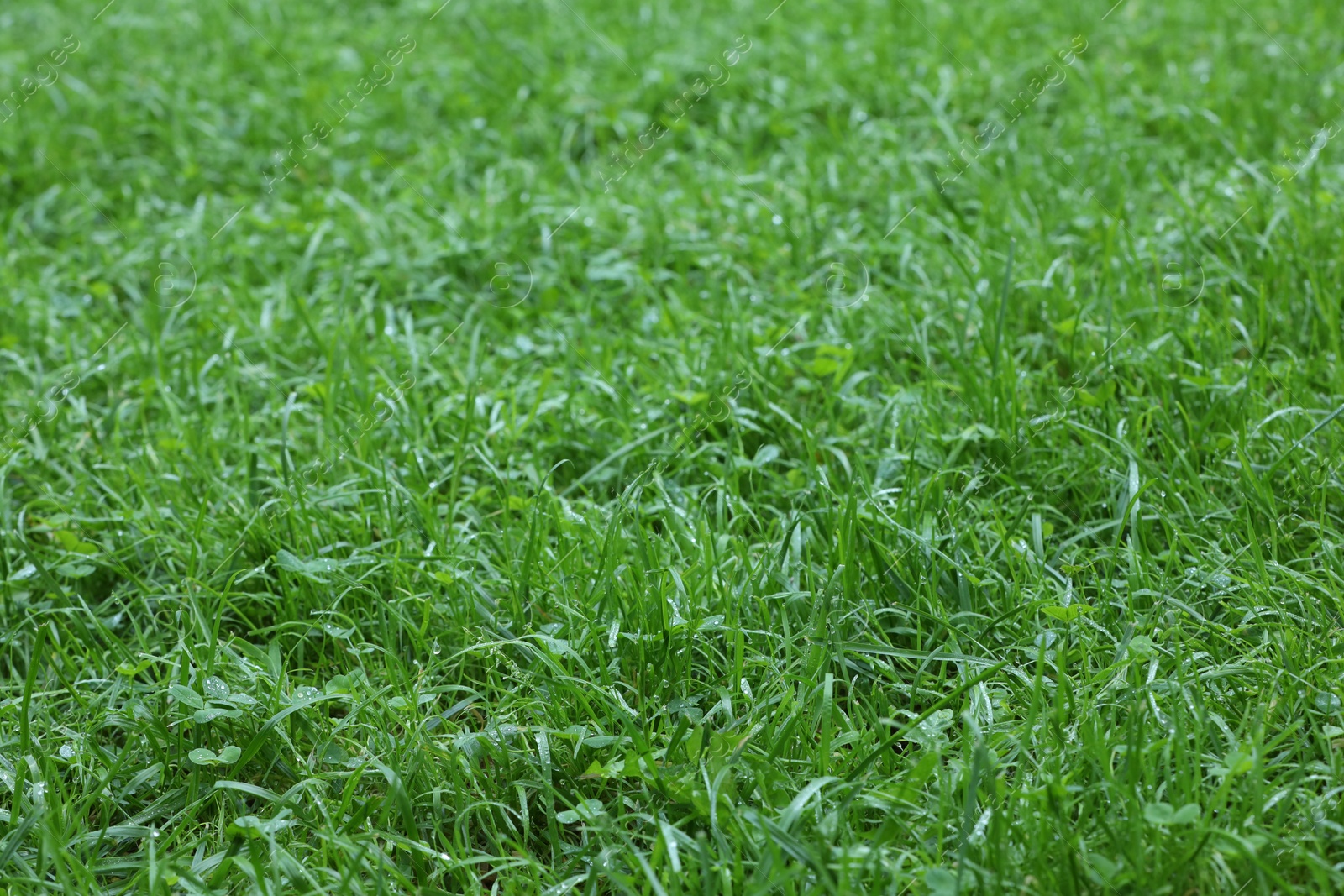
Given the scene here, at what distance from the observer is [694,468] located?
266cm

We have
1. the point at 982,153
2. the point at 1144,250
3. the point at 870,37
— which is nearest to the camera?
the point at 1144,250

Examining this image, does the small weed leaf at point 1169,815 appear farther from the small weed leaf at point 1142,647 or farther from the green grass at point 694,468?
the small weed leaf at point 1142,647

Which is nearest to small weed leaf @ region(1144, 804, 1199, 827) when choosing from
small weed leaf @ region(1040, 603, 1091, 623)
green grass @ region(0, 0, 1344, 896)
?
green grass @ region(0, 0, 1344, 896)

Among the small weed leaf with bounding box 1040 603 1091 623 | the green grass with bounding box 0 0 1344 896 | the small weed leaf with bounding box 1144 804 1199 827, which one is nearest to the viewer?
the small weed leaf with bounding box 1144 804 1199 827

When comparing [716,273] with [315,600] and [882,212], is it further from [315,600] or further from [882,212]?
[315,600]

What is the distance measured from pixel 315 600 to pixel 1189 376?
2082 millimetres

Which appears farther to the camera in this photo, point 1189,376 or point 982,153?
point 982,153

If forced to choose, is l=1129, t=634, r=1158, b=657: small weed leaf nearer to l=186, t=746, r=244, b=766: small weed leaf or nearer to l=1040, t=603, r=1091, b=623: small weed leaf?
l=1040, t=603, r=1091, b=623: small weed leaf

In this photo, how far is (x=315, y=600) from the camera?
236 cm

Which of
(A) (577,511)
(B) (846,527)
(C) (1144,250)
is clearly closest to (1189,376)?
(C) (1144,250)

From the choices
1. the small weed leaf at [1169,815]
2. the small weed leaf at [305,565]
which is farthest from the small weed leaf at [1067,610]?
the small weed leaf at [305,565]

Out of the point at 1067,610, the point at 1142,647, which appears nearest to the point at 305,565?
the point at 1067,610

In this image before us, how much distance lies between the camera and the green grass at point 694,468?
1846 millimetres

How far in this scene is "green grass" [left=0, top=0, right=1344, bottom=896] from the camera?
6.06 feet
